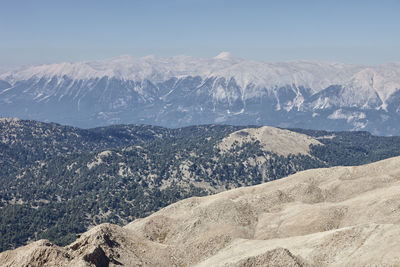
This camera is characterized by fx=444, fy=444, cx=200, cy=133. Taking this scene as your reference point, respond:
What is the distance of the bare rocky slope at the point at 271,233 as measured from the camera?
100562 mm

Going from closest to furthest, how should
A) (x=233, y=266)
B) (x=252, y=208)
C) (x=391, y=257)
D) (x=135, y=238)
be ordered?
(x=391, y=257) → (x=233, y=266) → (x=135, y=238) → (x=252, y=208)

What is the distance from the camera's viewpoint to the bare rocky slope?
100562 mm

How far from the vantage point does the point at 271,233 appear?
462 feet

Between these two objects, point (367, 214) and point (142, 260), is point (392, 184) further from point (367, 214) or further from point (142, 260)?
point (142, 260)

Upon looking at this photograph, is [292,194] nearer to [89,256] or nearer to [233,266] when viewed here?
[233,266]

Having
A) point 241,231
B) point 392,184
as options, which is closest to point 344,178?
point 392,184

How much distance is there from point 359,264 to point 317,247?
14663mm

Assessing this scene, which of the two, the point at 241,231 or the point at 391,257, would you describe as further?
the point at 241,231

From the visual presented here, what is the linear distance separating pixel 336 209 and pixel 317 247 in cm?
3784

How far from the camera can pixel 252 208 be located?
523ft

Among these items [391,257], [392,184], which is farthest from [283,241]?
[392,184]

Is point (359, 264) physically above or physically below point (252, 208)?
above

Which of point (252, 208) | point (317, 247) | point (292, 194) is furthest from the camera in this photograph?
point (292, 194)

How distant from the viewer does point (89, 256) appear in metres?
104
